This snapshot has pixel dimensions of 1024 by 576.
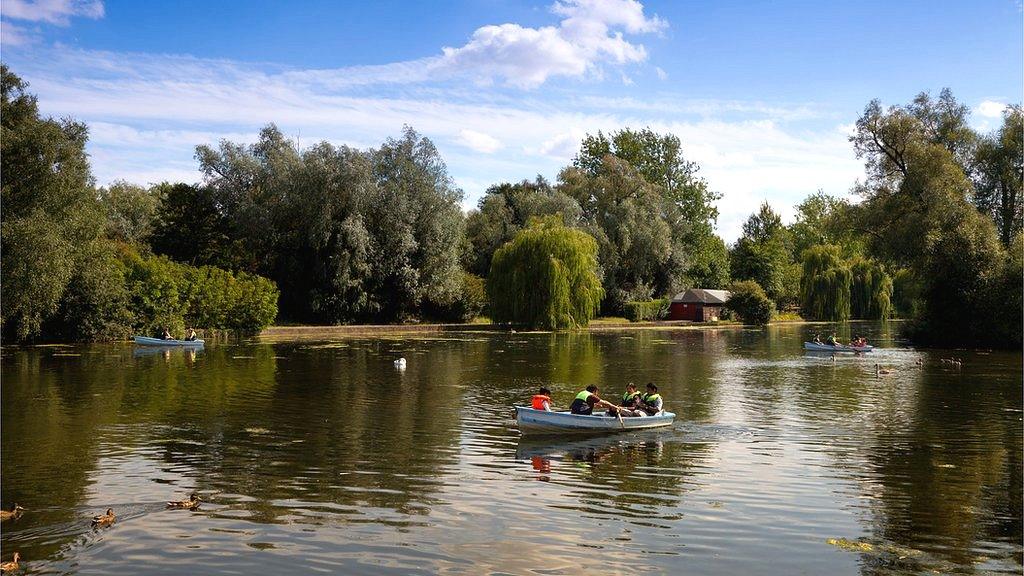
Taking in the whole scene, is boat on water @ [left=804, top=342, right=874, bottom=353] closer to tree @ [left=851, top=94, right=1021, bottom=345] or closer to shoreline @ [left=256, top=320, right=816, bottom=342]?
tree @ [left=851, top=94, right=1021, bottom=345]

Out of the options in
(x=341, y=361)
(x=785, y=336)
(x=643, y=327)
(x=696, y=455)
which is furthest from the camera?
(x=643, y=327)

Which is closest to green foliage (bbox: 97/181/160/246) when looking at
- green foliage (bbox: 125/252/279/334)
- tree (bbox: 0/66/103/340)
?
green foliage (bbox: 125/252/279/334)

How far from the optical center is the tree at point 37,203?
133 feet

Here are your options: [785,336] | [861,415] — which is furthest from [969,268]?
[861,415]

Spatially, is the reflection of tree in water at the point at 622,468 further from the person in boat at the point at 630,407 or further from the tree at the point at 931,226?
the tree at the point at 931,226

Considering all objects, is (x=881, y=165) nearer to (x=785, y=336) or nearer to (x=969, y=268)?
(x=969, y=268)

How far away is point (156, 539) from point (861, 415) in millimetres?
20850

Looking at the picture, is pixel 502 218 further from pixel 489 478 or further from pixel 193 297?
pixel 489 478

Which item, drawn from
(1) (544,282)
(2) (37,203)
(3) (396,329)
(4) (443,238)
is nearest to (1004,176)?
(1) (544,282)

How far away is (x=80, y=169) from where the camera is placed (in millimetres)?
45750

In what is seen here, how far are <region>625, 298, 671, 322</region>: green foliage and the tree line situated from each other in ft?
3.04

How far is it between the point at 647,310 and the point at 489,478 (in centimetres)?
8012

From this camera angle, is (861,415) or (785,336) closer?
(861,415)

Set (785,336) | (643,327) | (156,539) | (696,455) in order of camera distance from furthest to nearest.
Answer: (643,327) < (785,336) < (696,455) < (156,539)
